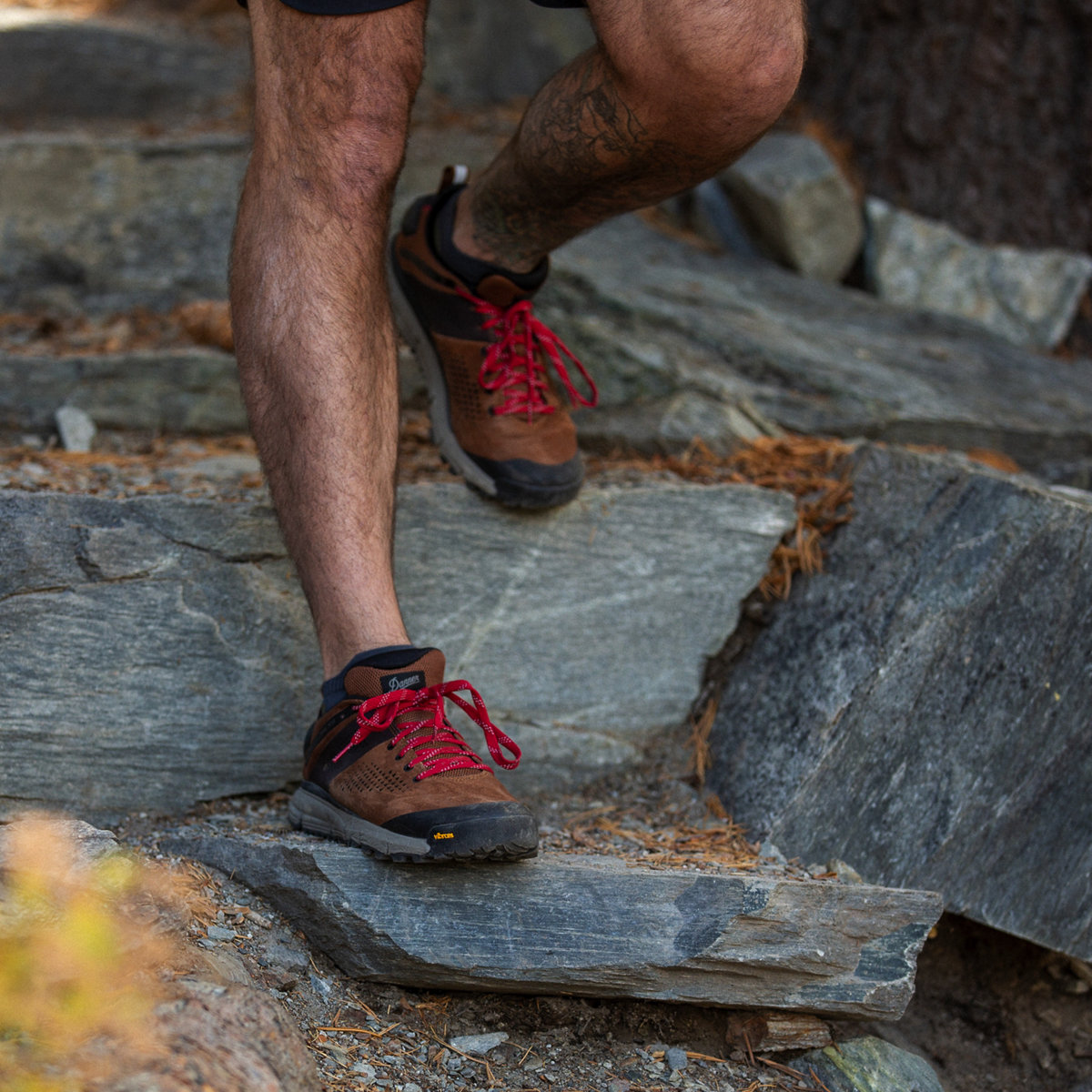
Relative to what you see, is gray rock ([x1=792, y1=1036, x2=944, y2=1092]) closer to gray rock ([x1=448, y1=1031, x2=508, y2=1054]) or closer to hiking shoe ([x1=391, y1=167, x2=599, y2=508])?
gray rock ([x1=448, y1=1031, x2=508, y2=1054])

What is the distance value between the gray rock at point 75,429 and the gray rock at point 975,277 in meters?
2.67

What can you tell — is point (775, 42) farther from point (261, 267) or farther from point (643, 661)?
point (643, 661)

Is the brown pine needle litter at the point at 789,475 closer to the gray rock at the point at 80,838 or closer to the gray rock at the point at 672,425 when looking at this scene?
the gray rock at the point at 672,425

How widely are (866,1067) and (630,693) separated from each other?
0.85m

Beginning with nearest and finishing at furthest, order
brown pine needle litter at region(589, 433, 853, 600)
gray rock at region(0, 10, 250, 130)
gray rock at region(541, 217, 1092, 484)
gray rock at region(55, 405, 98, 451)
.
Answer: brown pine needle litter at region(589, 433, 853, 600) → gray rock at region(55, 405, 98, 451) → gray rock at region(541, 217, 1092, 484) → gray rock at region(0, 10, 250, 130)

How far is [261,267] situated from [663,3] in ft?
2.47

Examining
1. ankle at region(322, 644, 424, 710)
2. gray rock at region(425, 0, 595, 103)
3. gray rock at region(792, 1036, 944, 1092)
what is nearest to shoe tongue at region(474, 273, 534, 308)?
ankle at region(322, 644, 424, 710)

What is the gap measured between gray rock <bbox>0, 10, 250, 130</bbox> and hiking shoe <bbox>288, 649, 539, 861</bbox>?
10.9 feet

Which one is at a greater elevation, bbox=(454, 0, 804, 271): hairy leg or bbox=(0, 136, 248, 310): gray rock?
bbox=(454, 0, 804, 271): hairy leg

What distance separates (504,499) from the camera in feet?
7.09

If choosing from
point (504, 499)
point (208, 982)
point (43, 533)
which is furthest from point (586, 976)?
point (43, 533)

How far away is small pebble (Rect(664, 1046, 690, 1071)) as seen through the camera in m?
1.63

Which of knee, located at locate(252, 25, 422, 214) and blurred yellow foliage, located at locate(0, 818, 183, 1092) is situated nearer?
blurred yellow foliage, located at locate(0, 818, 183, 1092)

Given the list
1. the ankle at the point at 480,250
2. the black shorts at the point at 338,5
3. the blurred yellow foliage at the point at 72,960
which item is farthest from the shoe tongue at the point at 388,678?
the black shorts at the point at 338,5
